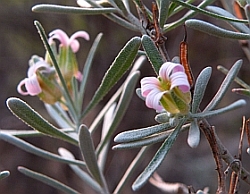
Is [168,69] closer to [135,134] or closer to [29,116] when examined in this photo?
[135,134]

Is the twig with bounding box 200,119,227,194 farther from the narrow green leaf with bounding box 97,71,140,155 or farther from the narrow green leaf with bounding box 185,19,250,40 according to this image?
the narrow green leaf with bounding box 97,71,140,155

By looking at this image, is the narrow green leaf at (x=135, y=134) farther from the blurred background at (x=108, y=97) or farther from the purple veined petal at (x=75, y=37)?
the blurred background at (x=108, y=97)

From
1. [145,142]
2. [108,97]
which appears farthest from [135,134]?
[108,97]

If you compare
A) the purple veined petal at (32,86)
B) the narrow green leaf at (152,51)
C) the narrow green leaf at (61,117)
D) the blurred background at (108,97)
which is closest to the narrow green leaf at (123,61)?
the narrow green leaf at (152,51)

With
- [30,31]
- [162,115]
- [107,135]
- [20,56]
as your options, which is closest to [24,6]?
[30,31]

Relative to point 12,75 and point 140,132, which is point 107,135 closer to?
point 140,132

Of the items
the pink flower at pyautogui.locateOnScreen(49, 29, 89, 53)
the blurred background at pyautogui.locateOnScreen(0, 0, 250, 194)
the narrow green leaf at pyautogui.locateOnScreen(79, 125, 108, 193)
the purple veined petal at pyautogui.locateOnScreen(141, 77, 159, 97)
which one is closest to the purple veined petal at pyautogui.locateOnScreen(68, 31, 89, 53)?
the pink flower at pyautogui.locateOnScreen(49, 29, 89, 53)
